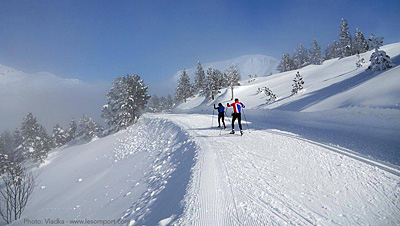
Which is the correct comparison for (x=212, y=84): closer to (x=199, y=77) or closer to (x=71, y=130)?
(x=199, y=77)

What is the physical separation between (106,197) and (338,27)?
89499 millimetres

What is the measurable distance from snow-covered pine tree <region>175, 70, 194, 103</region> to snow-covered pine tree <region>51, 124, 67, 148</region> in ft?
152

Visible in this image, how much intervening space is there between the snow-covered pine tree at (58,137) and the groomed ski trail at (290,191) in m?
75.1

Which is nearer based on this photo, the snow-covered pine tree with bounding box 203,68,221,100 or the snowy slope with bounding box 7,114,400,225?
the snowy slope with bounding box 7,114,400,225

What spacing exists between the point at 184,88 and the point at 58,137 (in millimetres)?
50600

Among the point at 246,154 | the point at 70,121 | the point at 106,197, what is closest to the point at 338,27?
the point at 246,154

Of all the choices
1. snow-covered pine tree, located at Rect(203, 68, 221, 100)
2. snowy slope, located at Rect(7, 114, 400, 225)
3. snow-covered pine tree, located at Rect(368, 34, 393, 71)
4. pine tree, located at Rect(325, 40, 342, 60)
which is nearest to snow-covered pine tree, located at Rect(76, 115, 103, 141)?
snow-covered pine tree, located at Rect(203, 68, 221, 100)

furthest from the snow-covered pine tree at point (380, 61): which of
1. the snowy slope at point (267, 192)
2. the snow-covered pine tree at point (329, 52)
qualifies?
the snow-covered pine tree at point (329, 52)

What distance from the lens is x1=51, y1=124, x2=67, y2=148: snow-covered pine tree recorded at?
2335 inches

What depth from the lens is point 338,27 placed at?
6381cm

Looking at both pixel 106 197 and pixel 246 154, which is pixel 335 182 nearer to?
pixel 246 154

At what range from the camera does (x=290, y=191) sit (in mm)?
4141

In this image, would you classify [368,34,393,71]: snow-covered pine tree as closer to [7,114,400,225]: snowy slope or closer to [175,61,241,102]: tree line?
[7,114,400,225]: snowy slope

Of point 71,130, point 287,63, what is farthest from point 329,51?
point 71,130
